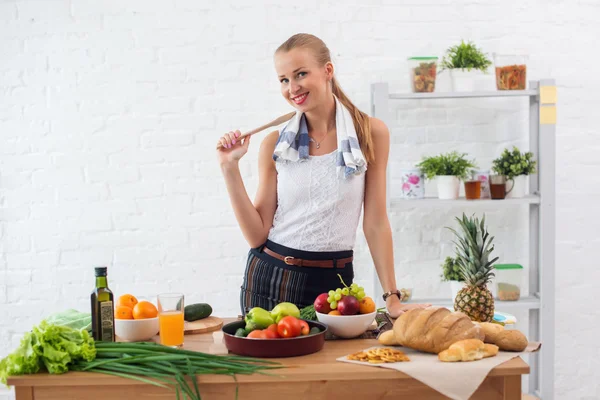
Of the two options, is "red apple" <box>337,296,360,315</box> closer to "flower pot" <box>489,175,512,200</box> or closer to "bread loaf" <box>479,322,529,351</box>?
"bread loaf" <box>479,322,529,351</box>

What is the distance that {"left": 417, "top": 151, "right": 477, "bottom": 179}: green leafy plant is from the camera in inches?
140

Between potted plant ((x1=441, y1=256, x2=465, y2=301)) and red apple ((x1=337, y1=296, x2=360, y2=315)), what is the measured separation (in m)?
1.72

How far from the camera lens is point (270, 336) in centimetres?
179

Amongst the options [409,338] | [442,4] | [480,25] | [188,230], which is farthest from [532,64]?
[409,338]

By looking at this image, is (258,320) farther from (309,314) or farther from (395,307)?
(395,307)

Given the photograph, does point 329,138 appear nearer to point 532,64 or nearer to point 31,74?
point 532,64

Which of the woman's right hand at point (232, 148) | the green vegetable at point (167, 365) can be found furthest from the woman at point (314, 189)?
the green vegetable at point (167, 365)

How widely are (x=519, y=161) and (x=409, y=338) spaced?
6.59 ft

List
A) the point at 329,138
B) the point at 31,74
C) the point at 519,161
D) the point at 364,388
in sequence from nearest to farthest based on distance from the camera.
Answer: the point at 364,388 < the point at 329,138 < the point at 519,161 < the point at 31,74

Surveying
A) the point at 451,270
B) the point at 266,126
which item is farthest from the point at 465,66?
the point at 266,126

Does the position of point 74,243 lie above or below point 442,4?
below

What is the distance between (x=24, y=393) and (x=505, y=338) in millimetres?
1243

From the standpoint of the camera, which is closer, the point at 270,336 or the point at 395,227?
the point at 270,336

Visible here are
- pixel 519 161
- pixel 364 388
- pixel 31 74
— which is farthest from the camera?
pixel 31 74
